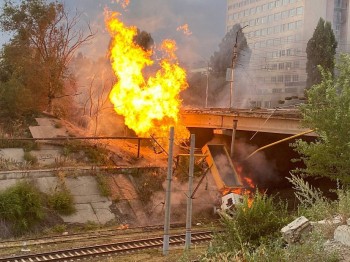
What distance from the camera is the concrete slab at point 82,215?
23859mm

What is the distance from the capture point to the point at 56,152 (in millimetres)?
29750

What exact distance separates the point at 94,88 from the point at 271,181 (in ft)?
66.9

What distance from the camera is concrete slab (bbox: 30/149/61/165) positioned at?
92.8 ft

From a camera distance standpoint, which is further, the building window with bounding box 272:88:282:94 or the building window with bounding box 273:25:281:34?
the building window with bounding box 273:25:281:34

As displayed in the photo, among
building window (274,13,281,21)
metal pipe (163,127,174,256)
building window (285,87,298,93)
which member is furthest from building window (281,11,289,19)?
metal pipe (163,127,174,256)

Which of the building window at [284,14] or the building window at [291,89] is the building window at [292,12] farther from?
the building window at [291,89]

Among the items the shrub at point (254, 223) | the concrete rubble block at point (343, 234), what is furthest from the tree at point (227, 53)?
the concrete rubble block at point (343, 234)

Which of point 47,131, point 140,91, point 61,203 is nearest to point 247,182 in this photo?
point 140,91

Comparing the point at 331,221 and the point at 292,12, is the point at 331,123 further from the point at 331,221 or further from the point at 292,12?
the point at 292,12

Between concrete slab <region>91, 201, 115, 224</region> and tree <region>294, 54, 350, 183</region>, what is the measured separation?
11726mm

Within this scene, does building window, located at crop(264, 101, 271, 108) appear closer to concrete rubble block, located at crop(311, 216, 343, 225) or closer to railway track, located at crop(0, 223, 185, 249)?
railway track, located at crop(0, 223, 185, 249)

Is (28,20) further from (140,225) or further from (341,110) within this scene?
(341,110)

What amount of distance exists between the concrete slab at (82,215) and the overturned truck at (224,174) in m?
7.40

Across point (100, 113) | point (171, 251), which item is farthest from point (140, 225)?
point (100, 113)
